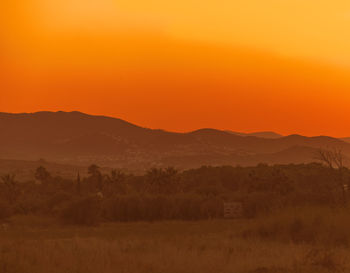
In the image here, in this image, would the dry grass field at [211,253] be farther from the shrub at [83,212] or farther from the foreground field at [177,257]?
the shrub at [83,212]

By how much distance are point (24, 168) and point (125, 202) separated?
12400cm

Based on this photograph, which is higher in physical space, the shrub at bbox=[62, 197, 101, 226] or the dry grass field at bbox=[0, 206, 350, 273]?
the shrub at bbox=[62, 197, 101, 226]

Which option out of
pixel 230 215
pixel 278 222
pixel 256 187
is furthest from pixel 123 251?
pixel 256 187

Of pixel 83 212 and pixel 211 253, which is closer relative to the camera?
pixel 211 253

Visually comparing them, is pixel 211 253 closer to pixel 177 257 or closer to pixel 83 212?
pixel 177 257

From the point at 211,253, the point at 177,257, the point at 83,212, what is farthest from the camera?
the point at 83,212

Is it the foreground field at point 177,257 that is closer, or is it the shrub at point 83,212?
the foreground field at point 177,257

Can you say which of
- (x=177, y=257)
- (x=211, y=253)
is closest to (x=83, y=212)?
(x=211, y=253)

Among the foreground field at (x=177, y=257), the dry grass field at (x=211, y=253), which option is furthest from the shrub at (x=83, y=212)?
the foreground field at (x=177, y=257)

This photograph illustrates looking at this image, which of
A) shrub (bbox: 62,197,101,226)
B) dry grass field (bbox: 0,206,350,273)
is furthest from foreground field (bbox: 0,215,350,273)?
shrub (bbox: 62,197,101,226)

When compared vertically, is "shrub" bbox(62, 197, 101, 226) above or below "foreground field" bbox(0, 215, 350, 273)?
above

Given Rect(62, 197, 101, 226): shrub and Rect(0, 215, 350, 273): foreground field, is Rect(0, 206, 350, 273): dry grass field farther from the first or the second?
Rect(62, 197, 101, 226): shrub

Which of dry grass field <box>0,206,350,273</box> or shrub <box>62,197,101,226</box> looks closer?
dry grass field <box>0,206,350,273</box>

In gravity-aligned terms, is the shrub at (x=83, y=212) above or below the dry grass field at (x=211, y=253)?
above
